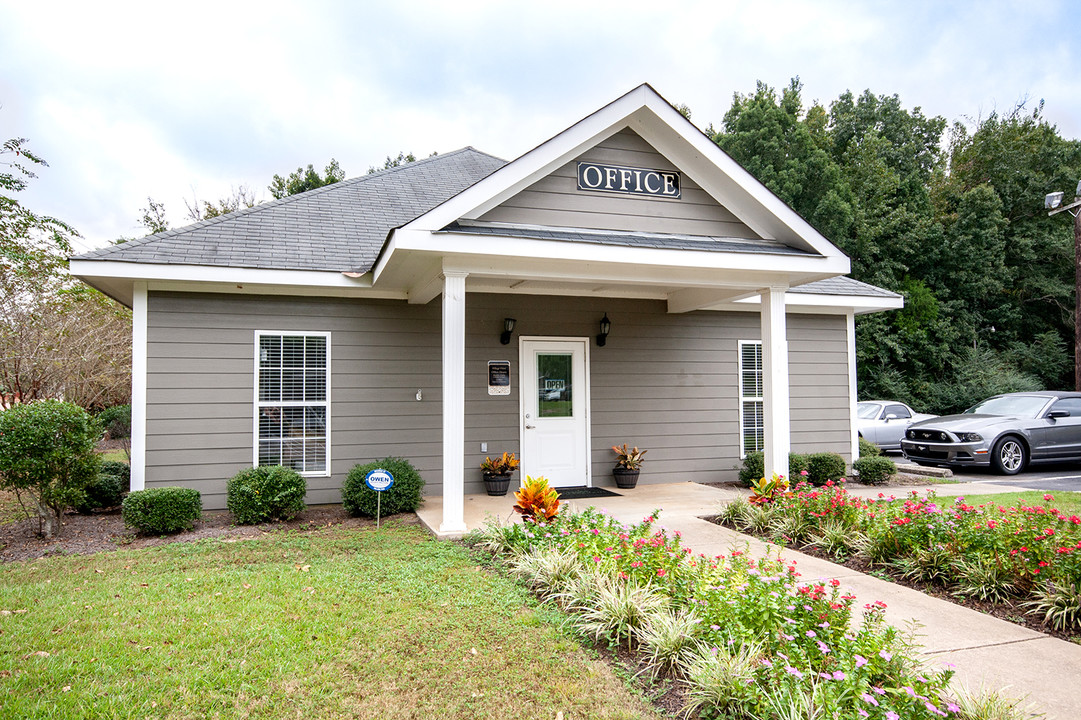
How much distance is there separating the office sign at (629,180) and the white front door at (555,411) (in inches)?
100

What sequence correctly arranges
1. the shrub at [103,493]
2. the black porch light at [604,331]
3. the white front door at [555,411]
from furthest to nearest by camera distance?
the black porch light at [604,331] < the white front door at [555,411] < the shrub at [103,493]

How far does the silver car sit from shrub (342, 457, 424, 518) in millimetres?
9670

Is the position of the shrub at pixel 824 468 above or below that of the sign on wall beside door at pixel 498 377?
below

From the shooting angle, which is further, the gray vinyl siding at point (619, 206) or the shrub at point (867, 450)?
the shrub at point (867, 450)

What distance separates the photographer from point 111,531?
6910mm

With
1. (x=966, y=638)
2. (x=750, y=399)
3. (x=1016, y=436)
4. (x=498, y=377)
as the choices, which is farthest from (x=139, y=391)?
(x=1016, y=436)

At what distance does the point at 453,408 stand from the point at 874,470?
270 inches

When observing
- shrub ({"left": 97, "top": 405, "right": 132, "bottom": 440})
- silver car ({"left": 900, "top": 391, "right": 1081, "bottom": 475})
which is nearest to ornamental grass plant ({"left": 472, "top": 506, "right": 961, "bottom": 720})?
silver car ({"left": 900, "top": 391, "right": 1081, "bottom": 475})

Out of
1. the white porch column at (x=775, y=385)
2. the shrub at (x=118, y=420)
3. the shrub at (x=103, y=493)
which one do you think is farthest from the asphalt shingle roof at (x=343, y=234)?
the shrub at (x=118, y=420)

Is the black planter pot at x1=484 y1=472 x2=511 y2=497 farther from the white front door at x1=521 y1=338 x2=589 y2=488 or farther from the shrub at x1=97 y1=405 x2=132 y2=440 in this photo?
the shrub at x1=97 y1=405 x2=132 y2=440

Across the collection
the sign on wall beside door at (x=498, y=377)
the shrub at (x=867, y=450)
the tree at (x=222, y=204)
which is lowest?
the shrub at (x=867, y=450)

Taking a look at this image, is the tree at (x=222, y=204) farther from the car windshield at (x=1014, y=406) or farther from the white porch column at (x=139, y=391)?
the car windshield at (x=1014, y=406)

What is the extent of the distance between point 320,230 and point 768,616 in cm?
768

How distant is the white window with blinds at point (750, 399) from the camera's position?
10078 mm
